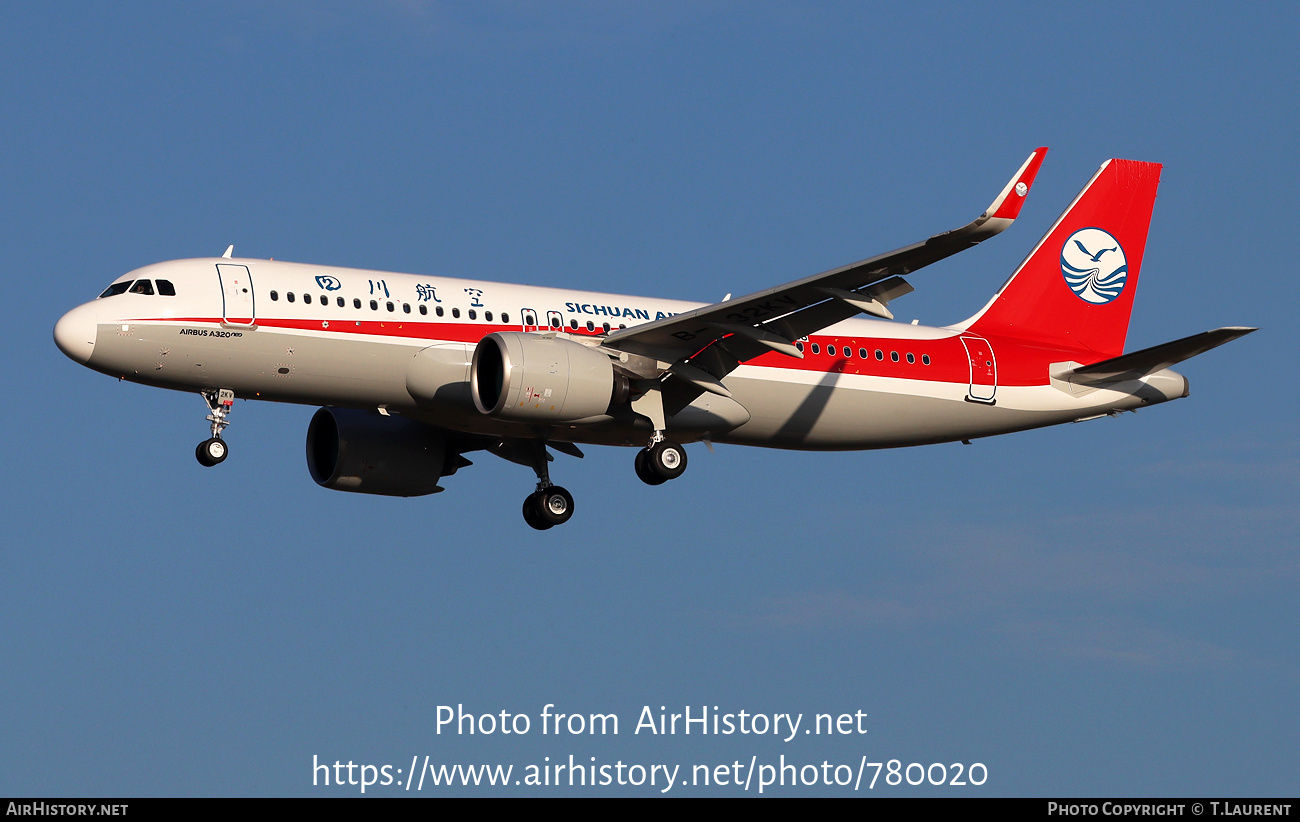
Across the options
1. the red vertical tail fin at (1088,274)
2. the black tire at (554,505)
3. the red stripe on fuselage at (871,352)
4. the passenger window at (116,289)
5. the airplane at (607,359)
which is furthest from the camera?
the red vertical tail fin at (1088,274)

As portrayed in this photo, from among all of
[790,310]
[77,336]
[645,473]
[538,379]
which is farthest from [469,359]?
[77,336]

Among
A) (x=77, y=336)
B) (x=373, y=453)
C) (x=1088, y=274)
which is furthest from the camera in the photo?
(x=1088, y=274)

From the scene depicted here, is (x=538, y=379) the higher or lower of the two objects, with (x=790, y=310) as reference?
lower

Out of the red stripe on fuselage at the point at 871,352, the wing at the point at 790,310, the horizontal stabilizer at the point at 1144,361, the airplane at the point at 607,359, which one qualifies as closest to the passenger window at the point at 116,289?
the airplane at the point at 607,359

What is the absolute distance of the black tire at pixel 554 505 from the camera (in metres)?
39.6

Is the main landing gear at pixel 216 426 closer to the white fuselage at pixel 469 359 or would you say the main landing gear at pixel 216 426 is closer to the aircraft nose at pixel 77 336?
the white fuselage at pixel 469 359

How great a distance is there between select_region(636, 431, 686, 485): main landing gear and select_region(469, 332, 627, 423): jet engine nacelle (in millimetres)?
2221

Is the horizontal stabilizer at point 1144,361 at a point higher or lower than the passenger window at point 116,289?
higher

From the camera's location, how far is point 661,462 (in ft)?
120

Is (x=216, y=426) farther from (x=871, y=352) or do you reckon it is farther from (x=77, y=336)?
Answer: (x=871, y=352)

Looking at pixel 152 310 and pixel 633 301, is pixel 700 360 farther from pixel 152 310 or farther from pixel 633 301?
pixel 152 310

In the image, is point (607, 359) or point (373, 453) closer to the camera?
point (607, 359)

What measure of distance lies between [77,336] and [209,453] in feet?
11.3
